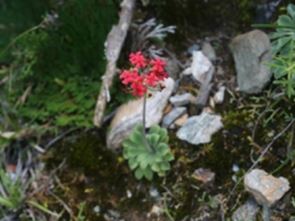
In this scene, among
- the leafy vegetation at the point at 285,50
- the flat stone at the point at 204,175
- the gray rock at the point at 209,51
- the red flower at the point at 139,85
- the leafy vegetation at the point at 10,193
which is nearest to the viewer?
the red flower at the point at 139,85

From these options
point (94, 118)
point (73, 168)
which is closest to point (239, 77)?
point (94, 118)

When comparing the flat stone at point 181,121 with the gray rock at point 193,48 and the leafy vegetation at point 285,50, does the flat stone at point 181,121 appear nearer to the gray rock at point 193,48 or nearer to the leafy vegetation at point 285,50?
the gray rock at point 193,48

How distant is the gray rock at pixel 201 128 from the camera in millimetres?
2352

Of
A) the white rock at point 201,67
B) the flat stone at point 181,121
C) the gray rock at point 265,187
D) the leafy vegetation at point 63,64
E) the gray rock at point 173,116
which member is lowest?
the gray rock at point 265,187

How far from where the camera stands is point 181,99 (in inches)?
95.6

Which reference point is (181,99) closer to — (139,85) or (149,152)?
(149,152)

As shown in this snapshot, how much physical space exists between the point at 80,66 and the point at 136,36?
0.28m

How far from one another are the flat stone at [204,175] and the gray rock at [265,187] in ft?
0.53

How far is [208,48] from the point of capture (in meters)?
2.54

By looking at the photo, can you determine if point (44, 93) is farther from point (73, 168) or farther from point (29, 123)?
point (73, 168)

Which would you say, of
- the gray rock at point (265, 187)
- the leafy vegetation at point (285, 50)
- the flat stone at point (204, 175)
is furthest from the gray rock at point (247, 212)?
the leafy vegetation at point (285, 50)

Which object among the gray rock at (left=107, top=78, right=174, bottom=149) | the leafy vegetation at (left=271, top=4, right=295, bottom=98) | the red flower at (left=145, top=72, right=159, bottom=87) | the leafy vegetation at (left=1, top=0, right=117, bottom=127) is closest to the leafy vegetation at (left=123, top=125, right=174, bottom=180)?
the gray rock at (left=107, top=78, right=174, bottom=149)

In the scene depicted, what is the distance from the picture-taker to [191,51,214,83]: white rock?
2.47 m

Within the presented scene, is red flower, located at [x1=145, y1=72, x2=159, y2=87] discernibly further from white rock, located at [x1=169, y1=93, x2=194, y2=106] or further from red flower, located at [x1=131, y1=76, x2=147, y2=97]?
white rock, located at [x1=169, y1=93, x2=194, y2=106]
